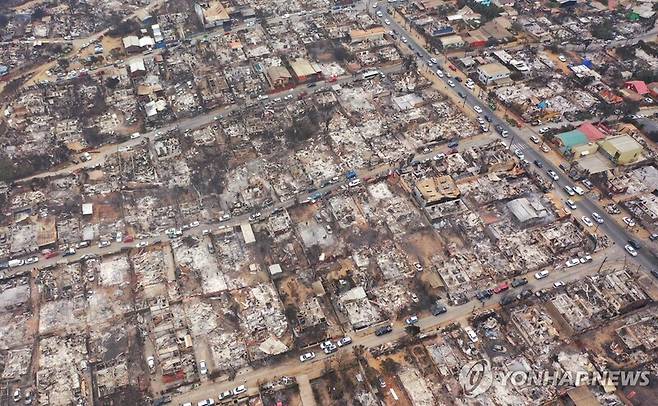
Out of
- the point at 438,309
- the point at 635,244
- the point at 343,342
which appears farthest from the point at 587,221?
the point at 343,342

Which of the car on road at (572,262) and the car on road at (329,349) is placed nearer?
the car on road at (329,349)

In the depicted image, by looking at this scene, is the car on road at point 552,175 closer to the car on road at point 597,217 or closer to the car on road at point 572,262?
the car on road at point 597,217

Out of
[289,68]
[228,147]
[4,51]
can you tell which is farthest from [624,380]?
[4,51]

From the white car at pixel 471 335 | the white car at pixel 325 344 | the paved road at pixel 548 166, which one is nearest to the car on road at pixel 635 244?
the paved road at pixel 548 166

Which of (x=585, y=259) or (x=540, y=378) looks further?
(x=585, y=259)

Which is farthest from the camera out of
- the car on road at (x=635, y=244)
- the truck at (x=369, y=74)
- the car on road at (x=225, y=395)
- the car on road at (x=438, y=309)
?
the truck at (x=369, y=74)

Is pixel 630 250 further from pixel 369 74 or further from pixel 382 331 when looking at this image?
pixel 369 74

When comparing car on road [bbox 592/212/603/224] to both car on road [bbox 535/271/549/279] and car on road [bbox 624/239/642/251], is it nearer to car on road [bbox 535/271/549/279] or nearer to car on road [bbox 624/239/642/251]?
car on road [bbox 624/239/642/251]

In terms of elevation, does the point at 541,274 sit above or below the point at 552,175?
below
